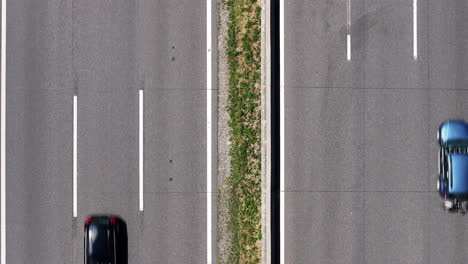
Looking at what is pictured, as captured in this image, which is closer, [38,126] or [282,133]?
[38,126]

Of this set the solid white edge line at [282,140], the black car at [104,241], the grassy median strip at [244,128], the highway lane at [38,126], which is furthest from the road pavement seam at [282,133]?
the highway lane at [38,126]

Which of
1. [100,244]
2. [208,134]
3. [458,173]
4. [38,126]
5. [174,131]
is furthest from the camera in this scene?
[208,134]

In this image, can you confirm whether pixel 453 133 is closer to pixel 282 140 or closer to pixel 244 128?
pixel 282 140

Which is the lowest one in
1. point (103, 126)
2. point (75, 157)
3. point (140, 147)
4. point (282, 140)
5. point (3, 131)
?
point (75, 157)

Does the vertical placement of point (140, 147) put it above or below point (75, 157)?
above

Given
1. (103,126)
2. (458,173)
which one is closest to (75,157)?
(103,126)

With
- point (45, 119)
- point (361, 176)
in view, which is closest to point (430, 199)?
point (361, 176)

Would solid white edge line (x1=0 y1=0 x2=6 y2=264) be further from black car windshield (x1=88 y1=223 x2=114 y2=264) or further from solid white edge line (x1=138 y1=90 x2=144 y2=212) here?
solid white edge line (x1=138 y1=90 x2=144 y2=212)
